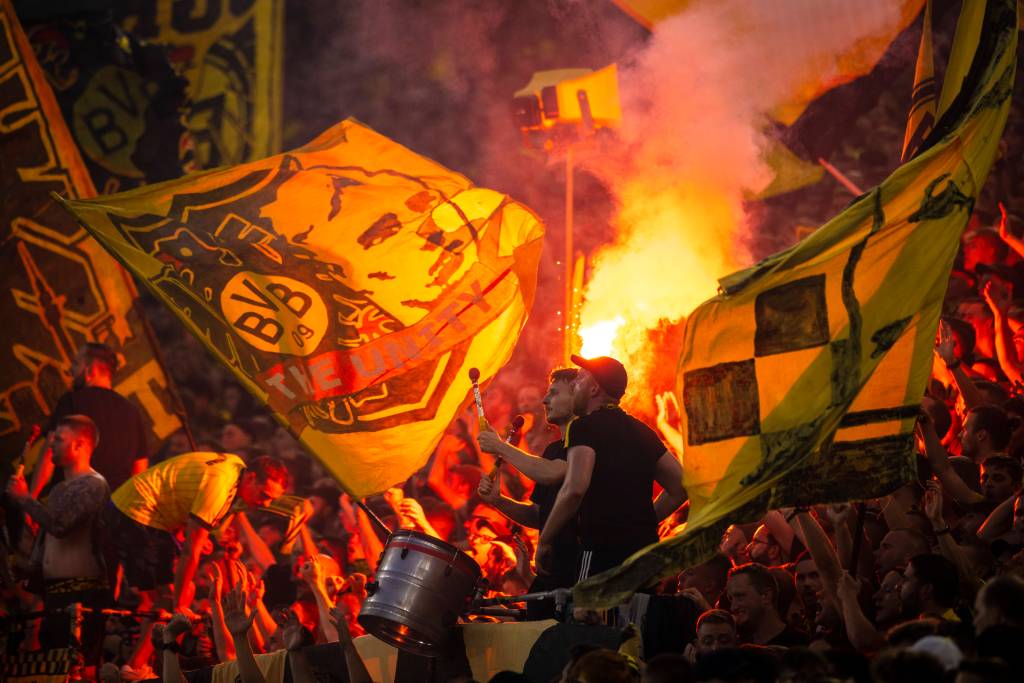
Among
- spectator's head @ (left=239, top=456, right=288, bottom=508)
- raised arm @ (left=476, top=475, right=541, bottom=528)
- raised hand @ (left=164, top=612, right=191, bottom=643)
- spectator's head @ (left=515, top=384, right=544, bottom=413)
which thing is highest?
spectator's head @ (left=515, top=384, right=544, bottom=413)

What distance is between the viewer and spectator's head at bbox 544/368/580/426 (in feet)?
16.7

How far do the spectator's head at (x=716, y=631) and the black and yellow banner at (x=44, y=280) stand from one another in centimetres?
909

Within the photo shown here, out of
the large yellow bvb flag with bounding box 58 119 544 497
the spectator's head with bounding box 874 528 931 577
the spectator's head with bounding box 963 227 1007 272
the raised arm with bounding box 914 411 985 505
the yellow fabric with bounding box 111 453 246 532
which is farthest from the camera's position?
the yellow fabric with bounding box 111 453 246 532

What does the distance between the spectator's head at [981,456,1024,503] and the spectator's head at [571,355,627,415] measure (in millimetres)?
1575

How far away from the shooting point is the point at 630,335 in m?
9.30

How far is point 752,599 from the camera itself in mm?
4832

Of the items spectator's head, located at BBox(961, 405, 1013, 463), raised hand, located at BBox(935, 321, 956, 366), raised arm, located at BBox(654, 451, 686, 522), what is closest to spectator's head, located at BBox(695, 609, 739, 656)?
raised arm, located at BBox(654, 451, 686, 522)

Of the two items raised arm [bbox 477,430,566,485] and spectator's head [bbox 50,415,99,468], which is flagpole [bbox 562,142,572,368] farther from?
raised arm [bbox 477,430,566,485]

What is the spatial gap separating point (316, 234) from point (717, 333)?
125 inches

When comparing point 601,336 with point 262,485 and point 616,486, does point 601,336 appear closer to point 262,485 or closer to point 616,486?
point 262,485

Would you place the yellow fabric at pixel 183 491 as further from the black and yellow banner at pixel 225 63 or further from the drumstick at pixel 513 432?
the black and yellow banner at pixel 225 63

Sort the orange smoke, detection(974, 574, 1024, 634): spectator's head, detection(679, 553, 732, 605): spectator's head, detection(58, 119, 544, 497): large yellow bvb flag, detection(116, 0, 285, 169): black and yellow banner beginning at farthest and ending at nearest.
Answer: detection(116, 0, 285, 169): black and yellow banner
the orange smoke
detection(58, 119, 544, 497): large yellow bvb flag
detection(679, 553, 732, 605): spectator's head
detection(974, 574, 1024, 634): spectator's head

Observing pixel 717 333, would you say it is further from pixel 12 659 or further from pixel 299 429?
pixel 12 659

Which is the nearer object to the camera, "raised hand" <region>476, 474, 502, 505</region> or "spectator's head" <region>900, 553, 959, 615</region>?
"spectator's head" <region>900, 553, 959, 615</region>
